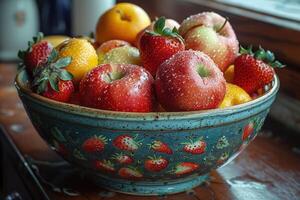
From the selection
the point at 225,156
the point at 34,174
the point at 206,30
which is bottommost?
the point at 34,174

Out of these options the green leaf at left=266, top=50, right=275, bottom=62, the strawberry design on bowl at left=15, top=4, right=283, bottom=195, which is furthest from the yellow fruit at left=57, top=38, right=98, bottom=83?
the green leaf at left=266, top=50, right=275, bottom=62

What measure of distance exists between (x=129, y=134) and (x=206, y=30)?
0.19 m

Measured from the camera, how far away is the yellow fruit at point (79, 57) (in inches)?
24.1

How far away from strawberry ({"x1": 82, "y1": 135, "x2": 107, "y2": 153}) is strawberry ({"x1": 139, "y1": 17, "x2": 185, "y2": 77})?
0.12 meters

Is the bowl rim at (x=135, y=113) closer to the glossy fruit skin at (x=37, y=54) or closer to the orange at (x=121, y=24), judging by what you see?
the glossy fruit skin at (x=37, y=54)

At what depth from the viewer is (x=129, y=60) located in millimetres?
639

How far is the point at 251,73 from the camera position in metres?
0.63

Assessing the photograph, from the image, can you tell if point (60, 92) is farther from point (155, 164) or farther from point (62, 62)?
point (155, 164)

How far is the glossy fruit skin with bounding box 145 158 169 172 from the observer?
557 millimetres

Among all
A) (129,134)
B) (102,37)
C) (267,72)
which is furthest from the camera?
(102,37)

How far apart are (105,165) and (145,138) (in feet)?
0.23

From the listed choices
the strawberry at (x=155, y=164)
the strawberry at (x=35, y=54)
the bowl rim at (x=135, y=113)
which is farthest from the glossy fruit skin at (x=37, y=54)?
the strawberry at (x=155, y=164)

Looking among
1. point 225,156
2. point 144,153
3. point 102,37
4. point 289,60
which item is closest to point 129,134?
point 144,153

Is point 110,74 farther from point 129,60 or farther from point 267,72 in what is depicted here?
point 267,72
